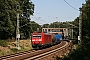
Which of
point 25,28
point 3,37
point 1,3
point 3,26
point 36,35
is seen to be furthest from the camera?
point 25,28

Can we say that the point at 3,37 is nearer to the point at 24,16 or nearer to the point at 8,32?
the point at 8,32

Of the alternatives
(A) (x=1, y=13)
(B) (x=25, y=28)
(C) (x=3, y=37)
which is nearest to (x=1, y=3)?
(A) (x=1, y=13)

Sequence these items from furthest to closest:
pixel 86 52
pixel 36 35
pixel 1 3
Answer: pixel 1 3 < pixel 36 35 < pixel 86 52

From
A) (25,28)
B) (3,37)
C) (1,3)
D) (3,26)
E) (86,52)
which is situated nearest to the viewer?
(86,52)

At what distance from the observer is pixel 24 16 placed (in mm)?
89188

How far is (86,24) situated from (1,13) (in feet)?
147

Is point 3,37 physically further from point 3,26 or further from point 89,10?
point 89,10

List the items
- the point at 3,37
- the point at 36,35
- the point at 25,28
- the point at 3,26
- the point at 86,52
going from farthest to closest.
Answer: the point at 25,28
the point at 3,37
the point at 3,26
the point at 36,35
the point at 86,52

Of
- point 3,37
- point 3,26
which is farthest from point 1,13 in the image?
point 3,37

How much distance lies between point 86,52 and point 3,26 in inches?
1994

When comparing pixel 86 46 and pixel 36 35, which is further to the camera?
pixel 36 35

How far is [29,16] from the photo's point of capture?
89938 mm

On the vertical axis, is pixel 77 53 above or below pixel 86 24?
below

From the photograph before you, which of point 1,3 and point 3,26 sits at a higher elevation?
point 1,3
